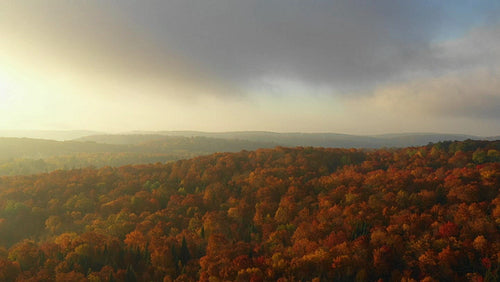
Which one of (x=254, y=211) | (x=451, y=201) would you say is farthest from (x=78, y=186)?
(x=451, y=201)

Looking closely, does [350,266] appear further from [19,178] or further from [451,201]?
[19,178]

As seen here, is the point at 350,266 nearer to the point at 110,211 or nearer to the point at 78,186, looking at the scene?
the point at 110,211

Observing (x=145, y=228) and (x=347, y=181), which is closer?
(x=145, y=228)

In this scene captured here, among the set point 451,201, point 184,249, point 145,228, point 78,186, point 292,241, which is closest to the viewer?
point 184,249

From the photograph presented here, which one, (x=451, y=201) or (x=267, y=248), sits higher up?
(x=451, y=201)

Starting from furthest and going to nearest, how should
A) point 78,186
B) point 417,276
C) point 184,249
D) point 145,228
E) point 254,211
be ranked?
point 78,186 < point 254,211 < point 145,228 < point 184,249 < point 417,276

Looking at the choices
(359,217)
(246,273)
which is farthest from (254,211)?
(246,273)
